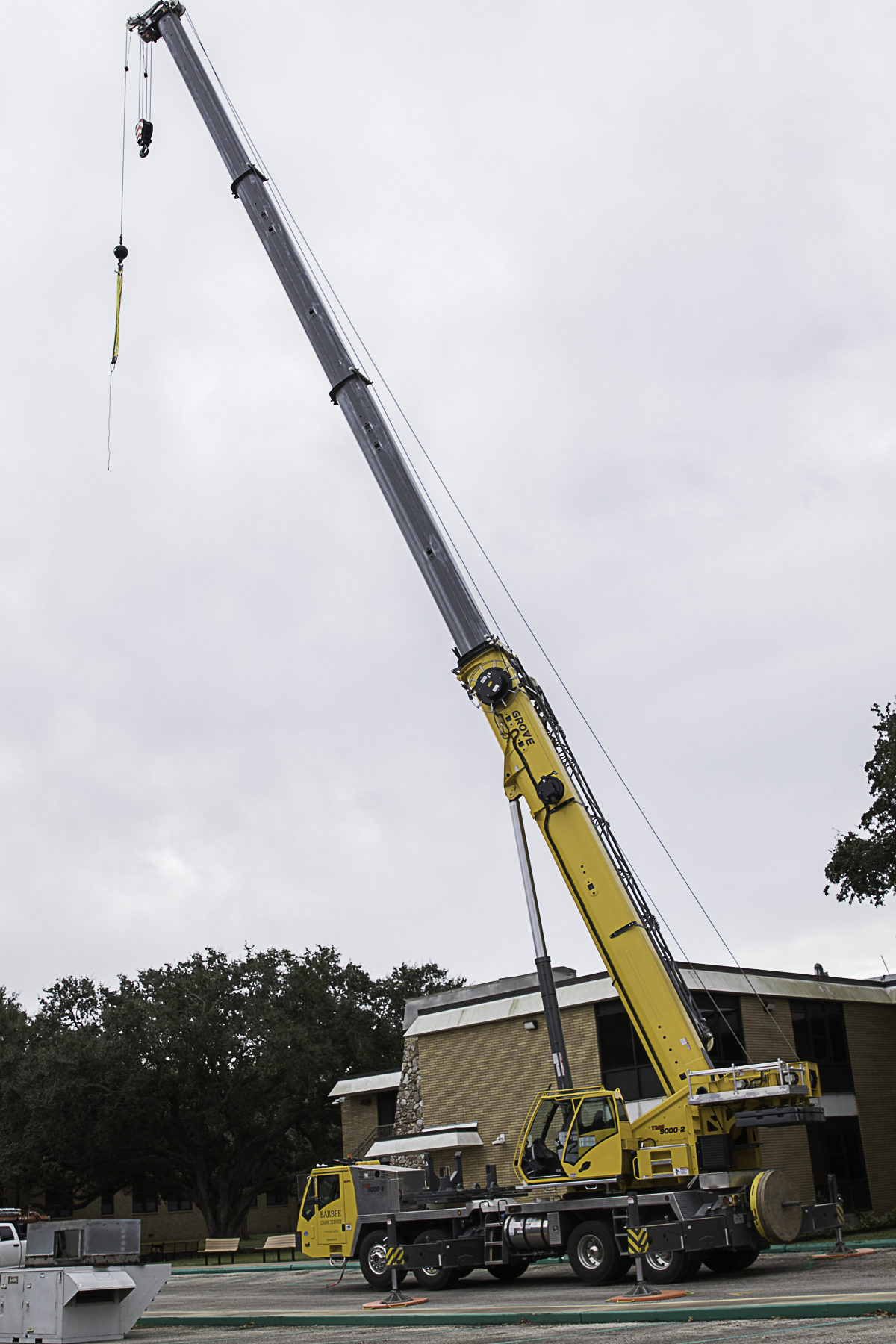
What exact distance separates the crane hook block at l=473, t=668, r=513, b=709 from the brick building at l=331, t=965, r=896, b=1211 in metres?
11.8

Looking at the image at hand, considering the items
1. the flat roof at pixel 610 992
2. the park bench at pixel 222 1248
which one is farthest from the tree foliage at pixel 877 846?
the park bench at pixel 222 1248

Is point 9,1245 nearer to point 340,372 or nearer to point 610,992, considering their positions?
point 610,992

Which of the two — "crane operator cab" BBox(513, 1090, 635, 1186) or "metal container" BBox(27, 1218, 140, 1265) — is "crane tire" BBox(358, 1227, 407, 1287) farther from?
"metal container" BBox(27, 1218, 140, 1265)

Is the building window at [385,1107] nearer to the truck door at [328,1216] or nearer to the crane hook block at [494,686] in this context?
the truck door at [328,1216]

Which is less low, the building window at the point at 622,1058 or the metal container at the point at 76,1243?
the building window at the point at 622,1058

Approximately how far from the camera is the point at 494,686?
1778cm

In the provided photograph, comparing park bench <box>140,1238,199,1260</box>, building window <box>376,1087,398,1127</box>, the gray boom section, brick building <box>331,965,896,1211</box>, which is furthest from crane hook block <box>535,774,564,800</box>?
park bench <box>140,1238,199,1260</box>

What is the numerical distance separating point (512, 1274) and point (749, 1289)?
21.0 ft

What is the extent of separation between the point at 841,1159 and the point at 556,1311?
1774 centimetres

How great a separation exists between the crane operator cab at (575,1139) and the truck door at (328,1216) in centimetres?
442

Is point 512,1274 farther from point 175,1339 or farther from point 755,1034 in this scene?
point 755,1034

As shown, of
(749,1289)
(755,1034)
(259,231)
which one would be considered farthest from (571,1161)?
(259,231)

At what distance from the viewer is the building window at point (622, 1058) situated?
2692 cm

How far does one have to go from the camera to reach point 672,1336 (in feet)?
32.9
